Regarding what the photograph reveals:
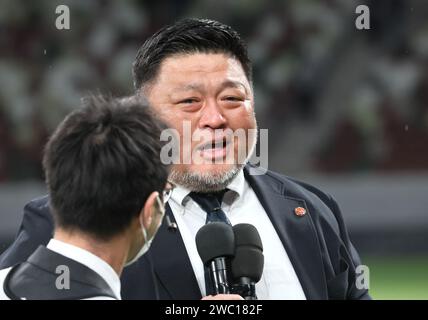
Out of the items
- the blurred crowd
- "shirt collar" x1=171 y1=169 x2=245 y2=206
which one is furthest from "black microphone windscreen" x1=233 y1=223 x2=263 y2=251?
the blurred crowd

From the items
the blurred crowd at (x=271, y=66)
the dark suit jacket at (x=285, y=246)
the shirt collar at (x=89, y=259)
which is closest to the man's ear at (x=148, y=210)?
the shirt collar at (x=89, y=259)

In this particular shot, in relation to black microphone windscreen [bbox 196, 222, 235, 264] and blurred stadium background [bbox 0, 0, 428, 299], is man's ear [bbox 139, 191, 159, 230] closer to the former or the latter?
black microphone windscreen [bbox 196, 222, 235, 264]

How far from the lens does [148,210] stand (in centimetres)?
149

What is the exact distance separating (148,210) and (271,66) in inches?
196

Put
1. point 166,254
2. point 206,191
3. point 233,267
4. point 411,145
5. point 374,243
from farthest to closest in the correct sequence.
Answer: point 411,145, point 374,243, point 206,191, point 166,254, point 233,267

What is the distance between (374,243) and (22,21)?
9.59 ft

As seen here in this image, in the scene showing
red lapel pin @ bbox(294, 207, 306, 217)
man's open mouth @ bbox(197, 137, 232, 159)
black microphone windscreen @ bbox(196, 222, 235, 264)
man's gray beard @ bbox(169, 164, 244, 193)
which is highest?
man's open mouth @ bbox(197, 137, 232, 159)

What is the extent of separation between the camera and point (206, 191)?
6.77 feet

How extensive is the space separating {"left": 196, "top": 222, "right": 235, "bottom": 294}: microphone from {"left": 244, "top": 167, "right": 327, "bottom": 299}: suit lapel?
0.25m

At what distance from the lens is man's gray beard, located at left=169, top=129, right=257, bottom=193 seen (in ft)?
6.68

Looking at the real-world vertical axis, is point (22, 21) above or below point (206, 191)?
above
